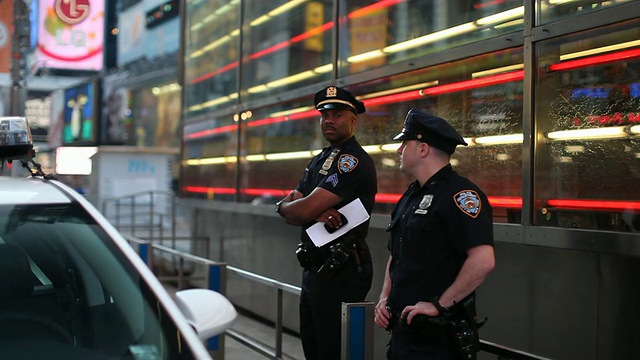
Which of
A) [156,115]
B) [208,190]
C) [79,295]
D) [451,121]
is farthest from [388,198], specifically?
[156,115]

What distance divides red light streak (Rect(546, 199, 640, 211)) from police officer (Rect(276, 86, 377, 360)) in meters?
1.17

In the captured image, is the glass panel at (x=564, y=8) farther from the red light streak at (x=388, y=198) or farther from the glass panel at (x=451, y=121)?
the red light streak at (x=388, y=198)

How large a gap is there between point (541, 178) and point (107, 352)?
10.1ft

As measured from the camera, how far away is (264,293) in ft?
27.6

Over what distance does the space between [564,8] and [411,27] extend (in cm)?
187

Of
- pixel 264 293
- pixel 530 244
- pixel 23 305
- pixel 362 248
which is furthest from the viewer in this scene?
pixel 264 293

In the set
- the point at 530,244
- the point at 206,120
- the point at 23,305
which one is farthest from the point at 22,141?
the point at 206,120

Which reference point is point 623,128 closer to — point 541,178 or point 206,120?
point 541,178

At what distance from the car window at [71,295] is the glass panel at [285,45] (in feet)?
15.6

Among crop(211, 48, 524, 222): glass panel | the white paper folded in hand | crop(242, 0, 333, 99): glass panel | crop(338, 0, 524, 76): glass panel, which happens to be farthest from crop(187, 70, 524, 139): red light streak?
the white paper folded in hand

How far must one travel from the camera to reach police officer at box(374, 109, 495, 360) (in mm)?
3078

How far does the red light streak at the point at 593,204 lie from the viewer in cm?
431

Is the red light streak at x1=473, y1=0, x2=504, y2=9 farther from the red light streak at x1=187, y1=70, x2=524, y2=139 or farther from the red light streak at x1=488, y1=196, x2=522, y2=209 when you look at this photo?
the red light streak at x1=488, y1=196, x2=522, y2=209

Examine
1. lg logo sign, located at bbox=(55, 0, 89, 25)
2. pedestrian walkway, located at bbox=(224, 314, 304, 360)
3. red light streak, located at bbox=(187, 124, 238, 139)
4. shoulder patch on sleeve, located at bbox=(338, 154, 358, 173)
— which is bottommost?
pedestrian walkway, located at bbox=(224, 314, 304, 360)
